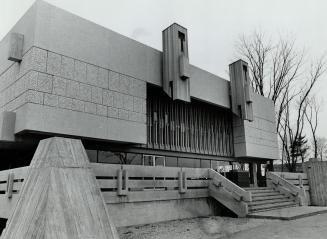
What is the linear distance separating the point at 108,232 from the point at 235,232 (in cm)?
511

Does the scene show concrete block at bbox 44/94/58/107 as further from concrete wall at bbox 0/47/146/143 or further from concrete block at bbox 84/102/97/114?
concrete block at bbox 84/102/97/114

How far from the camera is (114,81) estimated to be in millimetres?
14719

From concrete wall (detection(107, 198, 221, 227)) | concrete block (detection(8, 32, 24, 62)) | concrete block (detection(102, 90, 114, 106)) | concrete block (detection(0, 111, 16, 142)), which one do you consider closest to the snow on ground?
concrete wall (detection(107, 198, 221, 227))

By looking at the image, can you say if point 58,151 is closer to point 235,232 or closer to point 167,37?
point 235,232

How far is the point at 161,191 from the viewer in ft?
39.3

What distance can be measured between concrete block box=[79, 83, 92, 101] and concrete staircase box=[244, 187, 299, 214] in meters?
8.99

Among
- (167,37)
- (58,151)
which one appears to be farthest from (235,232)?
(167,37)

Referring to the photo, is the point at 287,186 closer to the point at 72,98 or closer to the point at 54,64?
the point at 72,98

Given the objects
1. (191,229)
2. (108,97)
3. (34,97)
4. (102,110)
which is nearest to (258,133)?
(108,97)

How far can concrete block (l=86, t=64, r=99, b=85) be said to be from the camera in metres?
13.8

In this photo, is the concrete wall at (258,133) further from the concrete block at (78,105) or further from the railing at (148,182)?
the concrete block at (78,105)

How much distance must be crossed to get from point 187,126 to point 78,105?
28.1 ft

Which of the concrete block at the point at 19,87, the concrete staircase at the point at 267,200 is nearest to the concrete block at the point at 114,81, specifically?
the concrete block at the point at 19,87

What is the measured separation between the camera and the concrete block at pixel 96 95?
1384 centimetres
